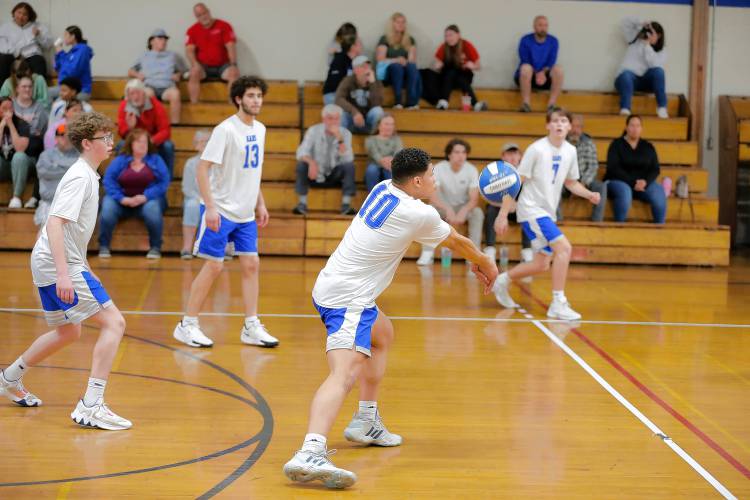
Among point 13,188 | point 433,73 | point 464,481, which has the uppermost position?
point 433,73

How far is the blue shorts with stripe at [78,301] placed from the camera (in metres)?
5.33

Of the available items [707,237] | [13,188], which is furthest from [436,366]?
[13,188]

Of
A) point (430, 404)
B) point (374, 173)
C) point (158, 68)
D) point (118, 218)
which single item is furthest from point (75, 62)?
point (430, 404)

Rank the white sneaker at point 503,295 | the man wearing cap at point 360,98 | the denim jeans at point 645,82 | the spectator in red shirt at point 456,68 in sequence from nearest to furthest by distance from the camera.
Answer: the white sneaker at point 503,295, the man wearing cap at point 360,98, the spectator in red shirt at point 456,68, the denim jeans at point 645,82

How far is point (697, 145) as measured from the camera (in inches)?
558

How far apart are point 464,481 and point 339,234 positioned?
768 centimetres

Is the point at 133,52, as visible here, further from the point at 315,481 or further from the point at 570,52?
the point at 315,481

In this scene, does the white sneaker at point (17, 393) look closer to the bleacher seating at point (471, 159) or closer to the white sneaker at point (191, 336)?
the white sneaker at point (191, 336)

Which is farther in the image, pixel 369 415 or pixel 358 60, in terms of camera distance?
pixel 358 60

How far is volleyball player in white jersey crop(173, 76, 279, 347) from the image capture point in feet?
23.8

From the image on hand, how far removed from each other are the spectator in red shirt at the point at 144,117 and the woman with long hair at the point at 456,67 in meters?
3.90

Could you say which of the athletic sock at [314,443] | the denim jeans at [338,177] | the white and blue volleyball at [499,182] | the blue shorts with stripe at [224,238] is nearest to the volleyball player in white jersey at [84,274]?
the athletic sock at [314,443]

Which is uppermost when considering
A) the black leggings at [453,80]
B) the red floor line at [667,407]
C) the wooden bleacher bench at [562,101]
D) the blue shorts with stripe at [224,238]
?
the black leggings at [453,80]

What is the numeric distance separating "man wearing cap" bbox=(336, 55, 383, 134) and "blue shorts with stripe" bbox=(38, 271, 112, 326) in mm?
8138
